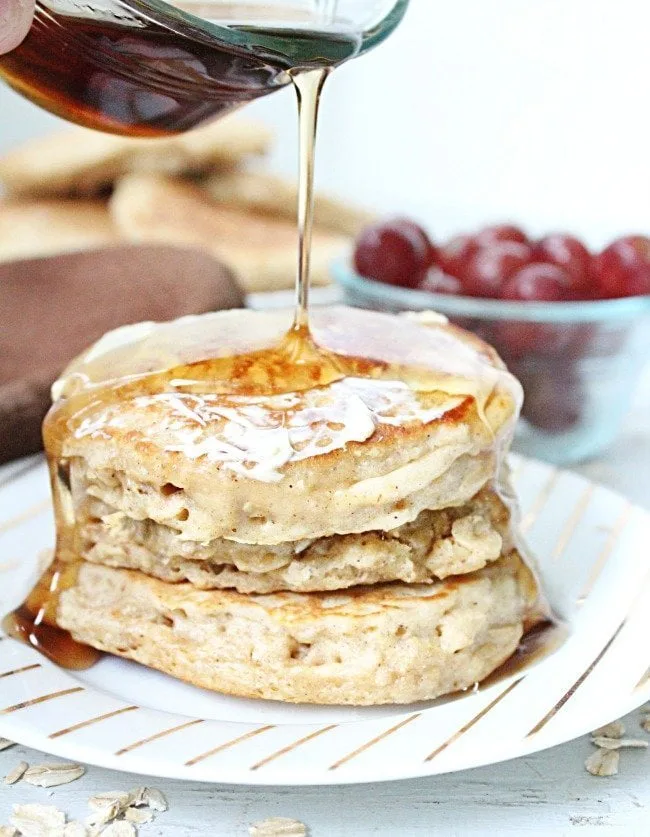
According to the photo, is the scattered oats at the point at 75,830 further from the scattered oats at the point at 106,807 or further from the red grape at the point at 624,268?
the red grape at the point at 624,268

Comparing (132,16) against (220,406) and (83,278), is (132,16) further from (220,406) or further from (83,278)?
(83,278)

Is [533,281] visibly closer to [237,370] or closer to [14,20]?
[237,370]

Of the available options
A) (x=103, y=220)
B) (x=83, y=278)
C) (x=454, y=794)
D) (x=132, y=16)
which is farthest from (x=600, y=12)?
(x=454, y=794)

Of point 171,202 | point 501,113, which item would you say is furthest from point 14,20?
point 501,113

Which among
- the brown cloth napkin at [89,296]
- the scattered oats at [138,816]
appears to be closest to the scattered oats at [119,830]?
the scattered oats at [138,816]

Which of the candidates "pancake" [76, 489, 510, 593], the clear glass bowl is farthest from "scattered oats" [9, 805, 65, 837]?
the clear glass bowl

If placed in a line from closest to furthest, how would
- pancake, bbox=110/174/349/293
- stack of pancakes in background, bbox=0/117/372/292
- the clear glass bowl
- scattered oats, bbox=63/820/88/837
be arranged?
scattered oats, bbox=63/820/88/837
the clear glass bowl
pancake, bbox=110/174/349/293
stack of pancakes in background, bbox=0/117/372/292

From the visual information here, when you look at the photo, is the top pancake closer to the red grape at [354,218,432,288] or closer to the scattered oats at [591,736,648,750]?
the scattered oats at [591,736,648,750]
